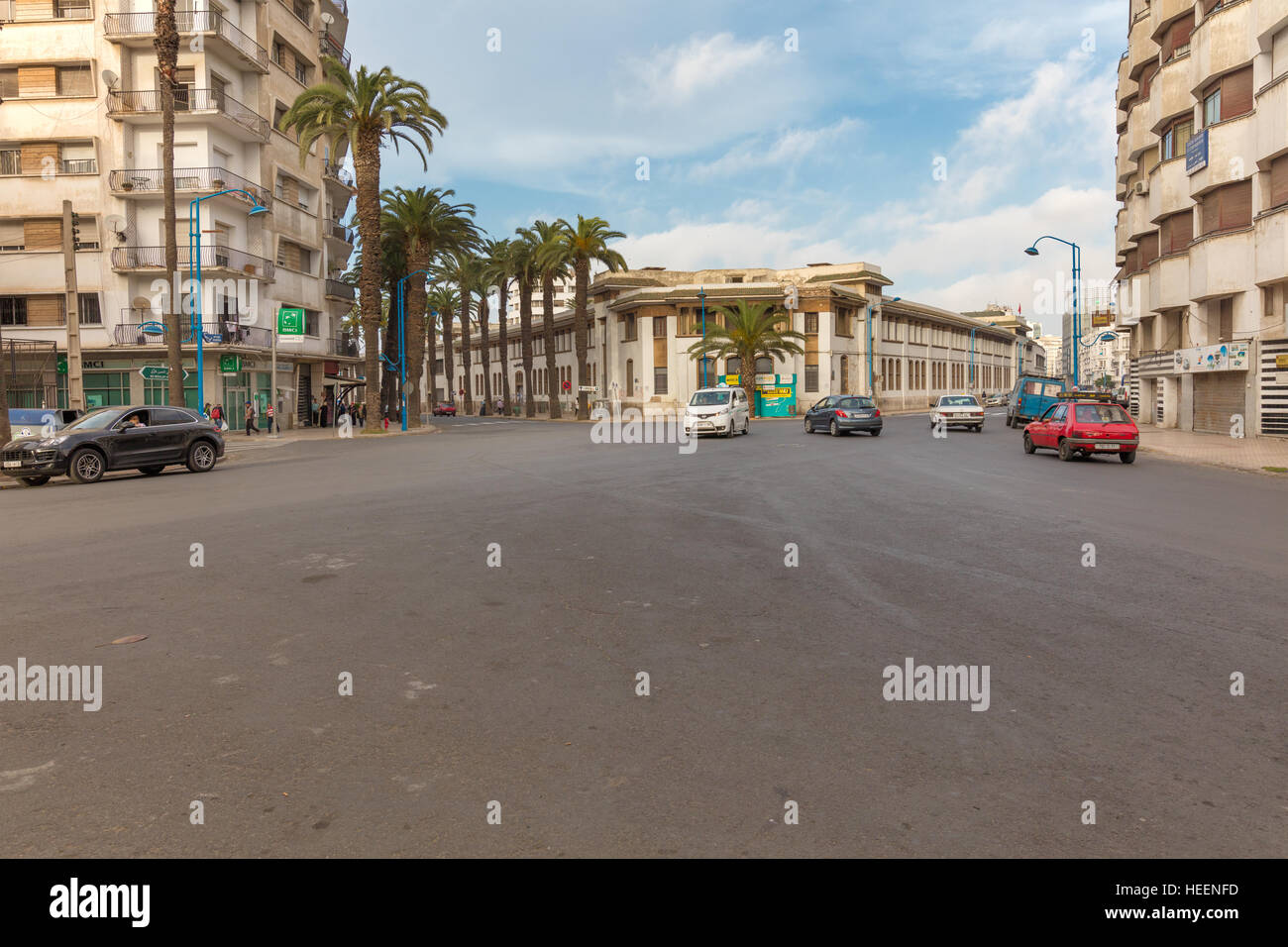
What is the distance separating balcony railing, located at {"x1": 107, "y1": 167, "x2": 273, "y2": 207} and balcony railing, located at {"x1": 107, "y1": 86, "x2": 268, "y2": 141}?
2619 millimetres

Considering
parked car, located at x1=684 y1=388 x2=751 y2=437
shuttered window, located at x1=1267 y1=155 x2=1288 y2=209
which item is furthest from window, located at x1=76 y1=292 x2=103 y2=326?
shuttered window, located at x1=1267 y1=155 x2=1288 y2=209

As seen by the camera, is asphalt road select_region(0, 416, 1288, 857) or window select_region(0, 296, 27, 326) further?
window select_region(0, 296, 27, 326)

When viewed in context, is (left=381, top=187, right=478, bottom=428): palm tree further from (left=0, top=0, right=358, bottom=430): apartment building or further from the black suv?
the black suv

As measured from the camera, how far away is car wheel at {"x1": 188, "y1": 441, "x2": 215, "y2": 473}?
2252 centimetres

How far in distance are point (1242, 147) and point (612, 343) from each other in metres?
51.2

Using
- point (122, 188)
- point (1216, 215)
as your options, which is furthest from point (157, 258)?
point (1216, 215)

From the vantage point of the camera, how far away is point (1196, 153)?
3559cm

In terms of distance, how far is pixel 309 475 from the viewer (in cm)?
2028

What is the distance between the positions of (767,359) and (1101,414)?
48.8 meters

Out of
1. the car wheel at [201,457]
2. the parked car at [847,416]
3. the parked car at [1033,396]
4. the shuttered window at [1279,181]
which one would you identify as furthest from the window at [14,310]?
the shuttered window at [1279,181]

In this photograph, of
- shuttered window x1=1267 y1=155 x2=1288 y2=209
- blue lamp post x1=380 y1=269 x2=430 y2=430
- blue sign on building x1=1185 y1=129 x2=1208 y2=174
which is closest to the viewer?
shuttered window x1=1267 y1=155 x2=1288 y2=209

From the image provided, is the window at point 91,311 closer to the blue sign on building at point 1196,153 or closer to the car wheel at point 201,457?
the car wheel at point 201,457

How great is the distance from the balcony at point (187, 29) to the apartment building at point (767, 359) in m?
28.9
